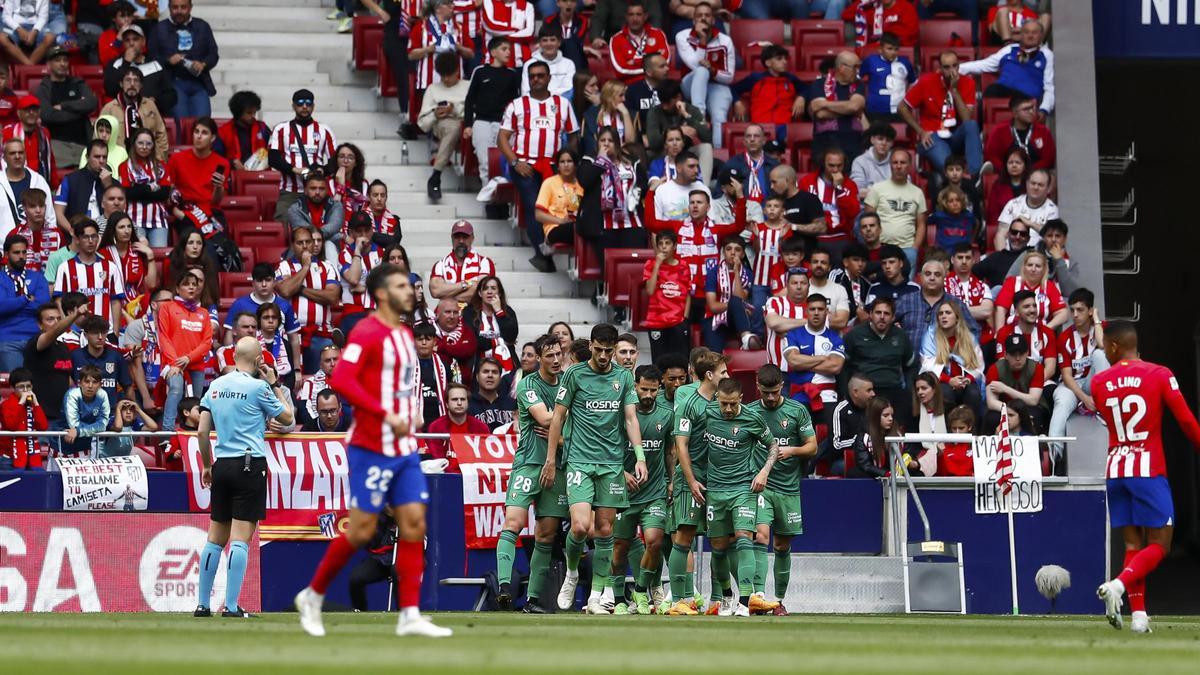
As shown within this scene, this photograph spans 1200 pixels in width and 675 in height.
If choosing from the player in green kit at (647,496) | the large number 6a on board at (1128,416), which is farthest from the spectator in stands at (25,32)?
the large number 6a on board at (1128,416)

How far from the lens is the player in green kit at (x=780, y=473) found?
15.9m

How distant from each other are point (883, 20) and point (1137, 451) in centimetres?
1260

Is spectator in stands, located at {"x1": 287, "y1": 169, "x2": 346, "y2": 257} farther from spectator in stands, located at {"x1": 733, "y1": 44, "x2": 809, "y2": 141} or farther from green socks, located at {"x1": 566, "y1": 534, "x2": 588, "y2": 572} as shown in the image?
green socks, located at {"x1": 566, "y1": 534, "x2": 588, "y2": 572}

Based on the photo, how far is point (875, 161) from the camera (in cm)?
2205

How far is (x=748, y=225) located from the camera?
21000 mm

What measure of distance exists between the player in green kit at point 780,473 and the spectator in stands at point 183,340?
5.76 meters

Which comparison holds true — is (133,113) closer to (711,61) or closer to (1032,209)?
(711,61)

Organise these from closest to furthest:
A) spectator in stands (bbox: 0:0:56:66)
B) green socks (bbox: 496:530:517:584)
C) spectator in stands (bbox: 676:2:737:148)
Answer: green socks (bbox: 496:530:517:584), spectator in stands (bbox: 0:0:56:66), spectator in stands (bbox: 676:2:737:148)

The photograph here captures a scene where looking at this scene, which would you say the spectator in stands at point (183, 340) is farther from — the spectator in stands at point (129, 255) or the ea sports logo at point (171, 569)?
the ea sports logo at point (171, 569)

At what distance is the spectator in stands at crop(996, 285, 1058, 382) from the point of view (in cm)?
1992

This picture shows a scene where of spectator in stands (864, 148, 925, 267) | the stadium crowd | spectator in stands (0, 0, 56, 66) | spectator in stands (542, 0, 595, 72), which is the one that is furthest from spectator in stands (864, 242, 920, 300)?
spectator in stands (0, 0, 56, 66)

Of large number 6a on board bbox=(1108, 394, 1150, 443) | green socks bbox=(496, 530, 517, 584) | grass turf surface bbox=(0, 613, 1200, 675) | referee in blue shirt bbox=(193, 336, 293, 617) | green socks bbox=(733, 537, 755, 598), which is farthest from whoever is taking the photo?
green socks bbox=(496, 530, 517, 584)

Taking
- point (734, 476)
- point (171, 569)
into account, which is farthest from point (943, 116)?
point (171, 569)

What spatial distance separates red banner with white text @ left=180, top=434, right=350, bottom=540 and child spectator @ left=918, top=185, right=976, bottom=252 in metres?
7.98
